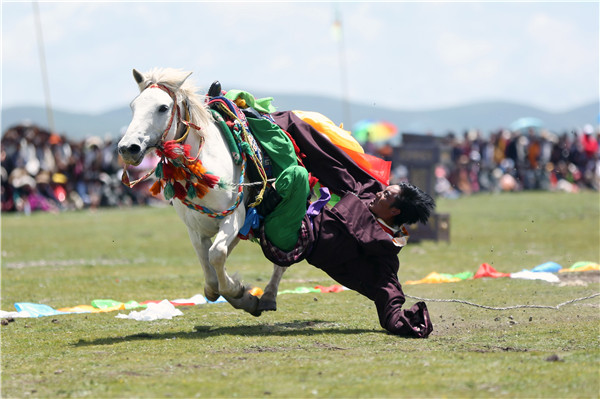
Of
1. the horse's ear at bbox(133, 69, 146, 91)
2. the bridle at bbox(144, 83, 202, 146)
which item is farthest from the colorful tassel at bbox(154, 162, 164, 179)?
the horse's ear at bbox(133, 69, 146, 91)

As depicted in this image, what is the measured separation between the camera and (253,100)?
8.67 meters

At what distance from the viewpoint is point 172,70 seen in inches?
304

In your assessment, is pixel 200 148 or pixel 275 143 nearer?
pixel 200 148

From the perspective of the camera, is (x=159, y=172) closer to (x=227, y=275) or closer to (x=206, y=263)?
(x=206, y=263)

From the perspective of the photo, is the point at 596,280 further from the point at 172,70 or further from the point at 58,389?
the point at 58,389

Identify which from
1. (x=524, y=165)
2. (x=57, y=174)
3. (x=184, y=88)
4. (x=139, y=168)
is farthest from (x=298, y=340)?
(x=524, y=165)

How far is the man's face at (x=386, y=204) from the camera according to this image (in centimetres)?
800

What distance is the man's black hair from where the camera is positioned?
790 cm

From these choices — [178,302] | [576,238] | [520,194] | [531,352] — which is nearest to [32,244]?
[178,302]

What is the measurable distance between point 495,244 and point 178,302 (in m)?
8.38

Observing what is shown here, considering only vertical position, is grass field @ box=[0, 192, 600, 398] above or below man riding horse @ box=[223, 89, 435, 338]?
below

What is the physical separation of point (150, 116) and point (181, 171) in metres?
0.55

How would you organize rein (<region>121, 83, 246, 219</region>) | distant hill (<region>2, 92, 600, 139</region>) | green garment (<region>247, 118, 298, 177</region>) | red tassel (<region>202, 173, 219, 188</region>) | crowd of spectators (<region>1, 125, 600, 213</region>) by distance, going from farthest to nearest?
1. distant hill (<region>2, 92, 600, 139</region>)
2. crowd of spectators (<region>1, 125, 600, 213</region>)
3. green garment (<region>247, 118, 298, 177</region>)
4. red tassel (<region>202, 173, 219, 188</region>)
5. rein (<region>121, 83, 246, 219</region>)

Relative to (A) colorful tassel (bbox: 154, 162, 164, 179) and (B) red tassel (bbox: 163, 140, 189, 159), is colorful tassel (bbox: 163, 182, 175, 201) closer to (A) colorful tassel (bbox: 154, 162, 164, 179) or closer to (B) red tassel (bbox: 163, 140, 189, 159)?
(A) colorful tassel (bbox: 154, 162, 164, 179)
